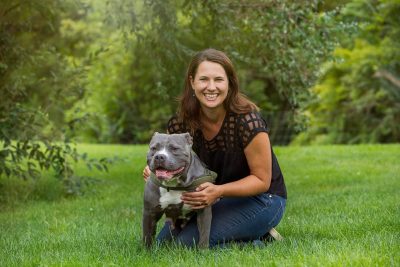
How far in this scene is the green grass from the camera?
4.06 meters

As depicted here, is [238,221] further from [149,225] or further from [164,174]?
[164,174]

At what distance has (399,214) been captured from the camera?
572 centimetres

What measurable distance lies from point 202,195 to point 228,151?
0.61m

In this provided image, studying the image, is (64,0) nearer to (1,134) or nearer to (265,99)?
(1,134)

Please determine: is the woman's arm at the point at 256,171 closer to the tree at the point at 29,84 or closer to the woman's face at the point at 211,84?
the woman's face at the point at 211,84

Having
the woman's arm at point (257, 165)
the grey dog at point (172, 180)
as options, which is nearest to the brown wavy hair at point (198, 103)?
the woman's arm at point (257, 165)

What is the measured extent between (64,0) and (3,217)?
3.31m

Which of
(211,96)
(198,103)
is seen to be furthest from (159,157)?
(198,103)

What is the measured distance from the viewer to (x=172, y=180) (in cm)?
427

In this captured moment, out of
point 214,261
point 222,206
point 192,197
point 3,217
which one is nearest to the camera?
point 214,261

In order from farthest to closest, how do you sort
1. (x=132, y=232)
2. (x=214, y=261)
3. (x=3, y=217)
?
(x=3, y=217) → (x=132, y=232) → (x=214, y=261)

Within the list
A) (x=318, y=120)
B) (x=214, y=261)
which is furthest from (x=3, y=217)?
(x=318, y=120)

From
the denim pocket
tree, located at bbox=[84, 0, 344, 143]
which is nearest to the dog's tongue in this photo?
the denim pocket

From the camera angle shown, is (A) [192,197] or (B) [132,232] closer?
(A) [192,197]
